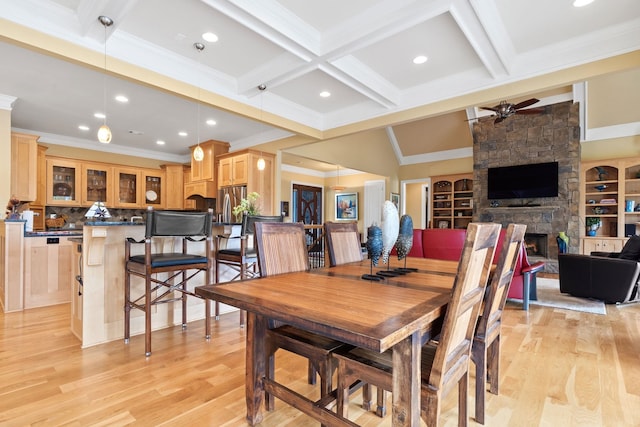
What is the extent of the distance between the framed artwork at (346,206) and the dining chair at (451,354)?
26.9 feet

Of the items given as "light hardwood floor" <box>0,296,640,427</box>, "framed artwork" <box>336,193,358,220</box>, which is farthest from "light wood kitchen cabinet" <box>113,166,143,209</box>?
"framed artwork" <box>336,193,358,220</box>

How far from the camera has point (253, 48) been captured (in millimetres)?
3035

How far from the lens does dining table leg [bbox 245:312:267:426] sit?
5.05 ft

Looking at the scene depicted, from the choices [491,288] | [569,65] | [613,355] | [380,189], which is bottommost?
[613,355]

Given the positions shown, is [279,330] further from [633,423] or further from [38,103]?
[38,103]

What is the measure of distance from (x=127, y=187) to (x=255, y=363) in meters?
6.21

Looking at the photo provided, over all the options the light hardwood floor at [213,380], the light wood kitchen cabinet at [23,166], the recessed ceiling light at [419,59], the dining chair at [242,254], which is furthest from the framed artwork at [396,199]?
the light wood kitchen cabinet at [23,166]

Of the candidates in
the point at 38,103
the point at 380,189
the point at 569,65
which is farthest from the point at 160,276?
the point at 380,189

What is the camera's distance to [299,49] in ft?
9.52

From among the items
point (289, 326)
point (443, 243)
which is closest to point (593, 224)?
point (443, 243)

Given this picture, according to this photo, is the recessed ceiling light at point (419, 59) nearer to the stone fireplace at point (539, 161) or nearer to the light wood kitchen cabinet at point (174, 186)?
the stone fireplace at point (539, 161)

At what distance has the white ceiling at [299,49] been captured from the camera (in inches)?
96.3

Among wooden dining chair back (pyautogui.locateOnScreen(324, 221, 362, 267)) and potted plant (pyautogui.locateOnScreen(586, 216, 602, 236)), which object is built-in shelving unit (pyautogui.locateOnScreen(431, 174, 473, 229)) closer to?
potted plant (pyautogui.locateOnScreen(586, 216, 602, 236))

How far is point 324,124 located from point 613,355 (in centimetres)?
417
